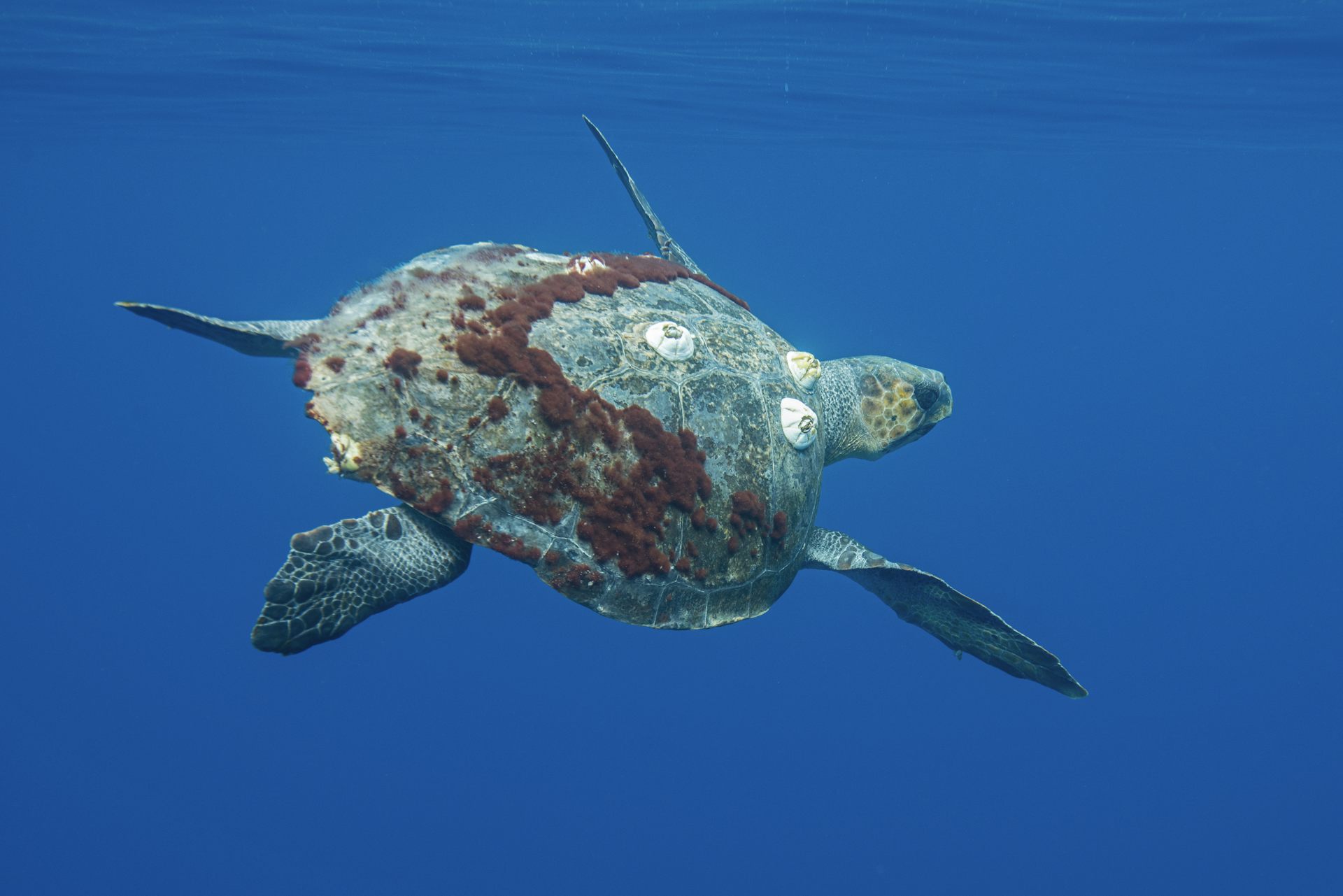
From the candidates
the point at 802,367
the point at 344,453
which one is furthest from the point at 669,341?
the point at 344,453

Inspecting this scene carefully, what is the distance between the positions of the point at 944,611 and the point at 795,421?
1.55 m

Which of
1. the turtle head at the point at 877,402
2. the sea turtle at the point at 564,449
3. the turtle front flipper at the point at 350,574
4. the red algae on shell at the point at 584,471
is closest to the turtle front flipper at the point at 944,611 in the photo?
the sea turtle at the point at 564,449

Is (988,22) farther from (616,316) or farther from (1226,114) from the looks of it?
(616,316)

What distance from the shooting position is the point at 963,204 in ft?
143

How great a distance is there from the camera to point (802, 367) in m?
4.99

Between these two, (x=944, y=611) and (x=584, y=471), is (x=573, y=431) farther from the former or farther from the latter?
(x=944, y=611)

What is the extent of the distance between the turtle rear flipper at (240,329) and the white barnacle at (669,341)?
1915 millimetres

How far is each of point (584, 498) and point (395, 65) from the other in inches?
559

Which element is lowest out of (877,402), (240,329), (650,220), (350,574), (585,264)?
(350,574)

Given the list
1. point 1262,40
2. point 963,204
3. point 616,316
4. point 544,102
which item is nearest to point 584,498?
point 616,316

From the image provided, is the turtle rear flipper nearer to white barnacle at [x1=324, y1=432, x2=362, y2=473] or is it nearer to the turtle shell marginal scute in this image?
the turtle shell marginal scute

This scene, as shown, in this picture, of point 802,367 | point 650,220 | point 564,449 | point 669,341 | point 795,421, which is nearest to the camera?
point 564,449

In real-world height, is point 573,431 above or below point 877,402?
below

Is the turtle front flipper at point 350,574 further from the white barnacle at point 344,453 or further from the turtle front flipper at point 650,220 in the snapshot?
the turtle front flipper at point 650,220
